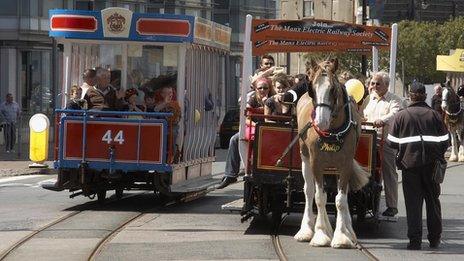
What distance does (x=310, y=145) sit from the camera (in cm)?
1284

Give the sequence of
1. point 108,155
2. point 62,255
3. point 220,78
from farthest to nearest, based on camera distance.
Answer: point 220,78, point 108,155, point 62,255

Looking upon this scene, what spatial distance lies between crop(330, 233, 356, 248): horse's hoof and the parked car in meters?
26.9

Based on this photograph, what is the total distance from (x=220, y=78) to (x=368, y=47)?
5192mm

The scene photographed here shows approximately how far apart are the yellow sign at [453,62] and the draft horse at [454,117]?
70.1 ft

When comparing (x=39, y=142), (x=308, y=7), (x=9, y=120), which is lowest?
(x=39, y=142)

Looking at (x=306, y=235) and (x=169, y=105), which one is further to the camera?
(x=169, y=105)

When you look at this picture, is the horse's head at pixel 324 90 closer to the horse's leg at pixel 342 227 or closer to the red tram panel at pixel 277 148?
the horse's leg at pixel 342 227

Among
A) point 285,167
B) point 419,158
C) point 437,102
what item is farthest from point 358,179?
point 437,102

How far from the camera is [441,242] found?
13.4m

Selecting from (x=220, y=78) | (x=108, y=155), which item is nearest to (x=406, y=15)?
(x=220, y=78)

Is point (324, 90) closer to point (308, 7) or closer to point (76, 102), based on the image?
point (76, 102)

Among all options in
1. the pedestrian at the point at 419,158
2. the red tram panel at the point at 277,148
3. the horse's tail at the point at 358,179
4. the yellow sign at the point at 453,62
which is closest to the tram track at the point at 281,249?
the pedestrian at the point at 419,158

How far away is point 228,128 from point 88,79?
23268 mm

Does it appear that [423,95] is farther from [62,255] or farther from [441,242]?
[62,255]
